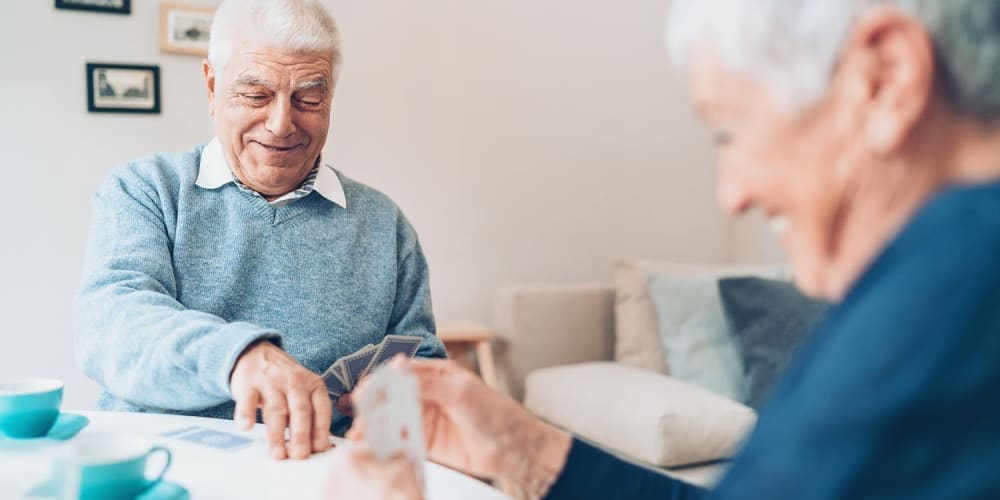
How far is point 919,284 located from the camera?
1.69ft

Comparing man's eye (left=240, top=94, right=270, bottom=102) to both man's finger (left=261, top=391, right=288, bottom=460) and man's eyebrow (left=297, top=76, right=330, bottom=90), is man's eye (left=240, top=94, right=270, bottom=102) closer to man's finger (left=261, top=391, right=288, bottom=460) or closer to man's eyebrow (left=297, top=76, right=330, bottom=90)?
man's eyebrow (left=297, top=76, right=330, bottom=90)

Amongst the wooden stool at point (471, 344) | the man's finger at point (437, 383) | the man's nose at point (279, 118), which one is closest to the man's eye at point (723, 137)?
the man's finger at point (437, 383)

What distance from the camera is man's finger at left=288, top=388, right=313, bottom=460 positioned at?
3.80ft

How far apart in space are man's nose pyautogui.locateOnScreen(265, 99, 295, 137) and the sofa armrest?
1385 mm

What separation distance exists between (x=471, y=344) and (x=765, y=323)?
99 cm

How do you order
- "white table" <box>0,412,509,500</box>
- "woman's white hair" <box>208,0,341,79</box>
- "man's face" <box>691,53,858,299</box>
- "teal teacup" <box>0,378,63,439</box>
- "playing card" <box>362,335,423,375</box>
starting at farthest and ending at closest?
"woman's white hair" <box>208,0,341,79</box> → "playing card" <box>362,335,423,375</box> → "teal teacup" <box>0,378,63,439</box> → "white table" <box>0,412,509,500</box> → "man's face" <box>691,53,858,299</box>

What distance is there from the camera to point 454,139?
3088 millimetres

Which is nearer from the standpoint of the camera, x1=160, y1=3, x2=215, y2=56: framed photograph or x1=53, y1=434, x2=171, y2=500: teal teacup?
x1=53, y1=434, x2=171, y2=500: teal teacup

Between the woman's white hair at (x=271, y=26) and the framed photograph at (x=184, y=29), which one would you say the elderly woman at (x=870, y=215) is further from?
the framed photograph at (x=184, y=29)

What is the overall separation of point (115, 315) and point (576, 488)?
819 mm

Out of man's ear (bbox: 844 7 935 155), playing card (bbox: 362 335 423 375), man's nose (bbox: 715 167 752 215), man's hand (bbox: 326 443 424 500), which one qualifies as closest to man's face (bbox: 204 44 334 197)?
playing card (bbox: 362 335 423 375)

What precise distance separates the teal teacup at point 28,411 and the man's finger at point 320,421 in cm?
35

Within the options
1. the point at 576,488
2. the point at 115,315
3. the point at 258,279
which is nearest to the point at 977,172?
the point at 576,488

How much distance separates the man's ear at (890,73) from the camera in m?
0.60
